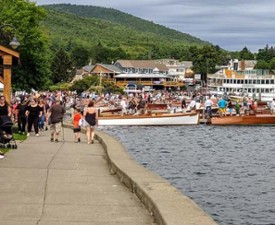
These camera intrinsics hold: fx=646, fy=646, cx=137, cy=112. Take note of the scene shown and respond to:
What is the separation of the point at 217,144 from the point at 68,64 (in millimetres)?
105596

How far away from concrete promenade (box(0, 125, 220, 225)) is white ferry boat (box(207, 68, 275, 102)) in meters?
102

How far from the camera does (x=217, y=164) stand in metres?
26.5

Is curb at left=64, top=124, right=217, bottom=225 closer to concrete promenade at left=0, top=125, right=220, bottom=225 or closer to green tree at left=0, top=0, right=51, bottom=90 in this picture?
concrete promenade at left=0, top=125, right=220, bottom=225

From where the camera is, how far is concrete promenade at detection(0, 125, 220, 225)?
9.41m

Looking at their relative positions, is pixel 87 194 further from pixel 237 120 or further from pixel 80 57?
pixel 80 57

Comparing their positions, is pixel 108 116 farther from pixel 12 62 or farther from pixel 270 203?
pixel 270 203

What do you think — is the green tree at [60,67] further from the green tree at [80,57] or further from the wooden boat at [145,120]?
the wooden boat at [145,120]

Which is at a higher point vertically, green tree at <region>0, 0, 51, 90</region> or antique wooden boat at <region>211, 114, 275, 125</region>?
green tree at <region>0, 0, 51, 90</region>

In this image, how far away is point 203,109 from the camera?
58125mm

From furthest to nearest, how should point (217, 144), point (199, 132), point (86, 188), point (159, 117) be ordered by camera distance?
point (159, 117) → point (199, 132) → point (217, 144) → point (86, 188)

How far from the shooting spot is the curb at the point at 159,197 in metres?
8.68

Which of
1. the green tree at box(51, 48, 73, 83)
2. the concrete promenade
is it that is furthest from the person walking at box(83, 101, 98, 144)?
the green tree at box(51, 48, 73, 83)

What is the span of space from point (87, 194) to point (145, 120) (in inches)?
1511

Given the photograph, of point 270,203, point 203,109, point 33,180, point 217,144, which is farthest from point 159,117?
point 33,180
